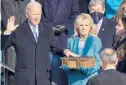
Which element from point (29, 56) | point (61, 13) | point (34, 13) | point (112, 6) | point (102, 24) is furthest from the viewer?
point (112, 6)

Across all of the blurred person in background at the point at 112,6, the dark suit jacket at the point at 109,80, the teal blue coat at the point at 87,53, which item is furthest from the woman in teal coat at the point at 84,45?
the dark suit jacket at the point at 109,80

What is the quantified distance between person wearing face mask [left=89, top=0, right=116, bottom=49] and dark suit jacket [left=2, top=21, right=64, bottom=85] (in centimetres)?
97

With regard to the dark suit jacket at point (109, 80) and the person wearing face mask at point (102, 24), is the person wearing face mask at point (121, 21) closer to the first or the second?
the person wearing face mask at point (102, 24)

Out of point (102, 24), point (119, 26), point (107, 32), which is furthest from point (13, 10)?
point (119, 26)

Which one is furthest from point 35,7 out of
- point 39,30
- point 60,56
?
point 60,56

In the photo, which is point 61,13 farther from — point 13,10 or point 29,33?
point 29,33

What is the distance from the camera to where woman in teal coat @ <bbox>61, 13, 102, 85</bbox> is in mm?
9992

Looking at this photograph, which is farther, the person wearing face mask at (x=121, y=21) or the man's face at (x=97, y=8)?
the man's face at (x=97, y=8)

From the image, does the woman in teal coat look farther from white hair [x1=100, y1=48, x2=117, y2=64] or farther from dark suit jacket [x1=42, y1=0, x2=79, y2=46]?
white hair [x1=100, y1=48, x2=117, y2=64]

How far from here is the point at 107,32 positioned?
1054cm

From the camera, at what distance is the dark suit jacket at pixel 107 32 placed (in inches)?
413

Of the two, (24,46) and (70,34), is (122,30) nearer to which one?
(70,34)

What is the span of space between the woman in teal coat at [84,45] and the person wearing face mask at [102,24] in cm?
42

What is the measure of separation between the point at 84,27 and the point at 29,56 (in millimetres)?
981
